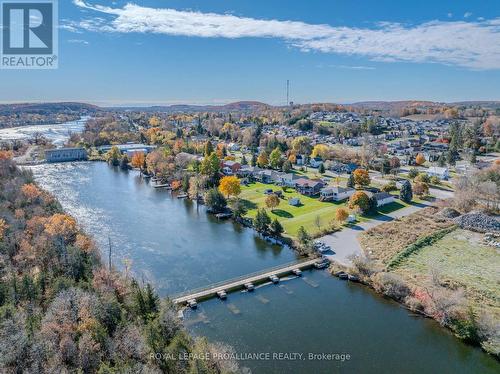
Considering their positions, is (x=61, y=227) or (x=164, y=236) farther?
(x=164, y=236)

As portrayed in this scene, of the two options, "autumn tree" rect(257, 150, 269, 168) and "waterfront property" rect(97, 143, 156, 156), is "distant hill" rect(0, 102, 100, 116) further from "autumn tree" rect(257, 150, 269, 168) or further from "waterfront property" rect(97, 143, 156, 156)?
"autumn tree" rect(257, 150, 269, 168)

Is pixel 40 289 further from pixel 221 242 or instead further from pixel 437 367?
pixel 437 367

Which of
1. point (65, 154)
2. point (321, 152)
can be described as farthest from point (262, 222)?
point (65, 154)

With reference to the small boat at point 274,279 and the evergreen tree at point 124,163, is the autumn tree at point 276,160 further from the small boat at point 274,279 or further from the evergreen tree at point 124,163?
the small boat at point 274,279

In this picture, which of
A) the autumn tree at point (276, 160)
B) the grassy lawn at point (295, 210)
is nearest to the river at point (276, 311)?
the grassy lawn at point (295, 210)

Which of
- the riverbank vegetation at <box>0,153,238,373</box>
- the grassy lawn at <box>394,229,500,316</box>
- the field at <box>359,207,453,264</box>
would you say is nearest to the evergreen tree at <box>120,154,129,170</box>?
the riverbank vegetation at <box>0,153,238,373</box>

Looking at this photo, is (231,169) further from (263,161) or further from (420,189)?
(420,189)
